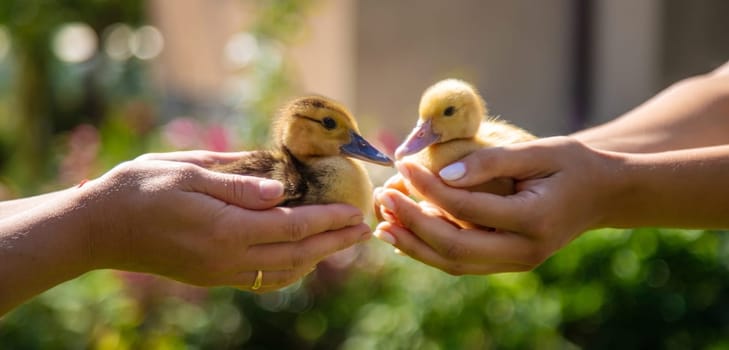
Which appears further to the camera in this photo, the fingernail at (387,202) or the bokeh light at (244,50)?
the bokeh light at (244,50)

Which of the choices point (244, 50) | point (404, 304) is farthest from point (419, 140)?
point (244, 50)

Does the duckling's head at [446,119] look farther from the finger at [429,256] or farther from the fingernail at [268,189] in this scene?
the fingernail at [268,189]

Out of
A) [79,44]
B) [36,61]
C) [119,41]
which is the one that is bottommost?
[79,44]

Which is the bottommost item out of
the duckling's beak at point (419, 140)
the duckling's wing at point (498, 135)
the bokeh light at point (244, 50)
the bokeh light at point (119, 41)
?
the bokeh light at point (119, 41)

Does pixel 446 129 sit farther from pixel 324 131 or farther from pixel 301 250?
pixel 301 250

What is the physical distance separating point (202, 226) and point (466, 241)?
28.5 inches

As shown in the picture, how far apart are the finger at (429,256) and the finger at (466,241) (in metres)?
0.03

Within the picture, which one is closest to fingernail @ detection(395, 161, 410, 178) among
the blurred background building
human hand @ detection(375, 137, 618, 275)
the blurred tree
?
human hand @ detection(375, 137, 618, 275)

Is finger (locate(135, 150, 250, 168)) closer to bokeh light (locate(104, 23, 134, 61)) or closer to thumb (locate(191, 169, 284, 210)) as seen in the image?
thumb (locate(191, 169, 284, 210))

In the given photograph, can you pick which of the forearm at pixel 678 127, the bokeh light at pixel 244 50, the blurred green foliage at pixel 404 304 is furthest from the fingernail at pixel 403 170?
the bokeh light at pixel 244 50

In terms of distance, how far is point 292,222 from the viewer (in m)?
3.09

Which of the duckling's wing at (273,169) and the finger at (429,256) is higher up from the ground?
the duckling's wing at (273,169)

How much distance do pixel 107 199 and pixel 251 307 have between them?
141 inches

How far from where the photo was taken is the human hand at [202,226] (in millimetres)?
2963
